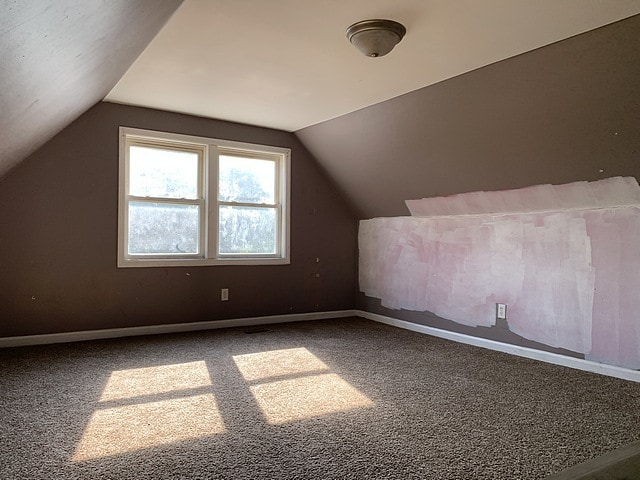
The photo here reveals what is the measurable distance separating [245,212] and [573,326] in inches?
123

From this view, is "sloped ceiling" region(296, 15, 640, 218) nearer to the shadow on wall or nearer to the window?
the shadow on wall

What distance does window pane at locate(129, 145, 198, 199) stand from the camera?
4.10m

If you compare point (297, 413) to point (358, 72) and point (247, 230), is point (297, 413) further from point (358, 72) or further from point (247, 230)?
point (247, 230)

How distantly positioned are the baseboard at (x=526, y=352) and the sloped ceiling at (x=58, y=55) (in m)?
3.33

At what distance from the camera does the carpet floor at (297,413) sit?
1.75 meters

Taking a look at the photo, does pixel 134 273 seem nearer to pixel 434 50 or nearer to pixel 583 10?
pixel 434 50

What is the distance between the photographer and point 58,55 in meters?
1.96

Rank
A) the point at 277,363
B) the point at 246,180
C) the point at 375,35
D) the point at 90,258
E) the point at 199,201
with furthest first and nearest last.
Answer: the point at 246,180 < the point at 199,201 < the point at 90,258 < the point at 277,363 < the point at 375,35

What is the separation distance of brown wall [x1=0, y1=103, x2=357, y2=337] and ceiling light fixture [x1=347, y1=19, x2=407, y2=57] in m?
2.30

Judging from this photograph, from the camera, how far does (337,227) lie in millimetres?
5203

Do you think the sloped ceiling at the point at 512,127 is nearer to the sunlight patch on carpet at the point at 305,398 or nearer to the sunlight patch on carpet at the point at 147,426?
the sunlight patch on carpet at the point at 305,398

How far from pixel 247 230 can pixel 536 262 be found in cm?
274

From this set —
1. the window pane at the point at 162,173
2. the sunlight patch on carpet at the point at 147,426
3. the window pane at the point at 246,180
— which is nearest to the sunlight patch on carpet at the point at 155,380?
the sunlight patch on carpet at the point at 147,426

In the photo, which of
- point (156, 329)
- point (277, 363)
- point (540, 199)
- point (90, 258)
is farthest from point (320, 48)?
point (156, 329)
